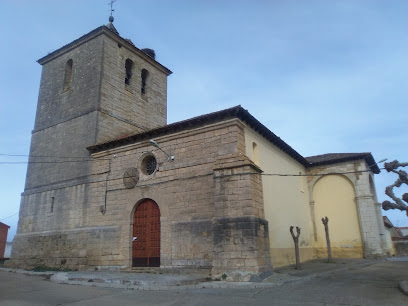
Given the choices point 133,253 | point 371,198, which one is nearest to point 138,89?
point 133,253

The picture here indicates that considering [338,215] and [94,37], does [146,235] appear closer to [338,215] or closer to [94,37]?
[338,215]

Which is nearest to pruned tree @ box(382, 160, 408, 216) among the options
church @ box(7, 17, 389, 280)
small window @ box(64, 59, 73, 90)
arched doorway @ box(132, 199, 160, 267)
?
church @ box(7, 17, 389, 280)

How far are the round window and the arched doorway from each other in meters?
1.17

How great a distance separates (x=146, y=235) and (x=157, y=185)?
1.86m

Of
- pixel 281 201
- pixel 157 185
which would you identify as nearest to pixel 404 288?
pixel 281 201

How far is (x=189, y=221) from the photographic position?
10.8m

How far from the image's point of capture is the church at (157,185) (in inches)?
405

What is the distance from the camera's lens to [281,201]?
1353 cm

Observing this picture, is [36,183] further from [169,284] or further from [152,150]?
[169,284]

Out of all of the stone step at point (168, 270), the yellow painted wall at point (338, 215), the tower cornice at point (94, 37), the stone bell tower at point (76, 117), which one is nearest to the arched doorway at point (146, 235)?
the stone step at point (168, 270)

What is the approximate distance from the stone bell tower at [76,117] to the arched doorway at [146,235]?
2643mm

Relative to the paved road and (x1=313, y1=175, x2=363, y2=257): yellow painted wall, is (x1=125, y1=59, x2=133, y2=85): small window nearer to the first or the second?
the paved road

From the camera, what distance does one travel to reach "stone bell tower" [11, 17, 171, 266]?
46.5 ft

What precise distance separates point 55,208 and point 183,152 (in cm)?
673
